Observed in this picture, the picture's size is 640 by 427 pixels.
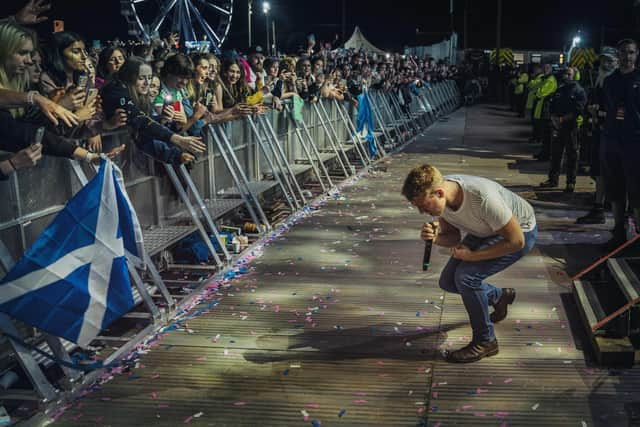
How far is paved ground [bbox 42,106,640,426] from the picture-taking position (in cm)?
420

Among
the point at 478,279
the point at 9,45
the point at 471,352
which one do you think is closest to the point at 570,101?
the point at 478,279

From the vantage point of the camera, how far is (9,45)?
174 inches

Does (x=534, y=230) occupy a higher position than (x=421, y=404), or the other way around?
(x=534, y=230)

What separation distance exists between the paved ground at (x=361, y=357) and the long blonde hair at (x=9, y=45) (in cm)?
208

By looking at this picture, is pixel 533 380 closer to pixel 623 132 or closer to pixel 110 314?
pixel 110 314

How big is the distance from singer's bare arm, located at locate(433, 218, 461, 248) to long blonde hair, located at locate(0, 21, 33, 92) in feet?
9.91

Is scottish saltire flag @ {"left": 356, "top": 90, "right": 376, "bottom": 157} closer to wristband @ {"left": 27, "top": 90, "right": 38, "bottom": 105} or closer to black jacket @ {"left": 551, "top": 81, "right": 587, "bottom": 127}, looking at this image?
black jacket @ {"left": 551, "top": 81, "right": 587, "bottom": 127}

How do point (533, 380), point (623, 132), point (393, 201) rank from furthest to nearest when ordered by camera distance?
point (393, 201)
point (623, 132)
point (533, 380)

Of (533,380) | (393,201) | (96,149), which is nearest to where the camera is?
(533,380)

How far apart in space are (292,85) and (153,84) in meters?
4.99

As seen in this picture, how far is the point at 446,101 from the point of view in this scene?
3253 cm

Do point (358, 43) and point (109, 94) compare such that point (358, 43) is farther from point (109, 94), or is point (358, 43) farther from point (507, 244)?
point (507, 244)

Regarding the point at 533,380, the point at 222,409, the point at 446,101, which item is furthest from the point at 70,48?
the point at 446,101

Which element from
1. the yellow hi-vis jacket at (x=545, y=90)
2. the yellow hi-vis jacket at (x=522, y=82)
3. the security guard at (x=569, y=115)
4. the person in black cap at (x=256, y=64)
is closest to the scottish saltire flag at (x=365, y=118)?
the yellow hi-vis jacket at (x=545, y=90)
